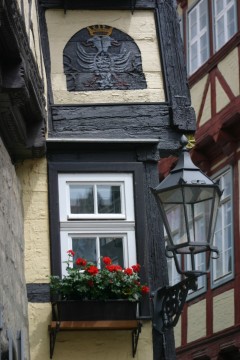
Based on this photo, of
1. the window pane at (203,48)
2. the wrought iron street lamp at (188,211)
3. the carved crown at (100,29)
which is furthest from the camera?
the window pane at (203,48)

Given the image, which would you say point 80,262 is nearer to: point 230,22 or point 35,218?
point 35,218

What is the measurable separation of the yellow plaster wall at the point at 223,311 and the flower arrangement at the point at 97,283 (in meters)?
8.11

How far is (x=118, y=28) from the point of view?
42.0 ft

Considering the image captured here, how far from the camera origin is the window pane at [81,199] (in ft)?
39.5

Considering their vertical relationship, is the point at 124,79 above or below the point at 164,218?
above

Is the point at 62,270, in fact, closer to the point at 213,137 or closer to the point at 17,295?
the point at 17,295

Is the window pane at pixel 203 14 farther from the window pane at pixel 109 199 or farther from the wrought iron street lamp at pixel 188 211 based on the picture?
the wrought iron street lamp at pixel 188 211

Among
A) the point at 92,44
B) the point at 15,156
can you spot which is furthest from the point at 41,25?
the point at 15,156

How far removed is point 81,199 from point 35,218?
401mm

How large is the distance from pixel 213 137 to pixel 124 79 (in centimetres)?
779

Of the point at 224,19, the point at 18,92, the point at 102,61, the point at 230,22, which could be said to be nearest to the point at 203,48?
the point at 224,19

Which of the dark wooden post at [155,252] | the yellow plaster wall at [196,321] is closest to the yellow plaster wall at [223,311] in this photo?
the yellow plaster wall at [196,321]

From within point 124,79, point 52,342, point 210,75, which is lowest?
point 52,342

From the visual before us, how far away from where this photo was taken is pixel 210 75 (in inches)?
817
